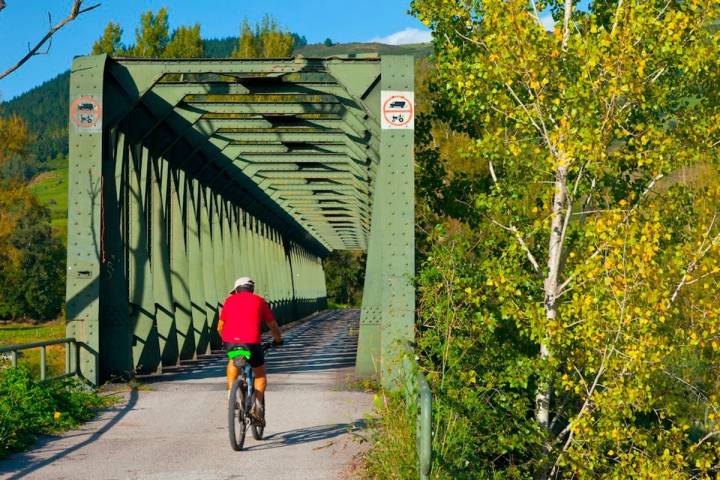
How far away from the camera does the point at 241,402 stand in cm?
955

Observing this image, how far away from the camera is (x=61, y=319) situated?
264 feet

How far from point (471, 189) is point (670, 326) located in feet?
13.8

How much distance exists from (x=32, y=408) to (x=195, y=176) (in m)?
12.9

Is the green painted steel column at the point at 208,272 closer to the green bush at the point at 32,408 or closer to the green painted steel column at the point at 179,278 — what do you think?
the green painted steel column at the point at 179,278

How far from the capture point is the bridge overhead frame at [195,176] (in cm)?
1370

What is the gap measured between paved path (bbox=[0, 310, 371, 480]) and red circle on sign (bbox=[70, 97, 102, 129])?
11.7 ft

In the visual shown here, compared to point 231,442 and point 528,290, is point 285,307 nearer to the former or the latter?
point 528,290

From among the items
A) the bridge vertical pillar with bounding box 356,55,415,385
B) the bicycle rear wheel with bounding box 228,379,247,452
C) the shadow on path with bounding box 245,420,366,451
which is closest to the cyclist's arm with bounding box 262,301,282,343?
the bicycle rear wheel with bounding box 228,379,247,452

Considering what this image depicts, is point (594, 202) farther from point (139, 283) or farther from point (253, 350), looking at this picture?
point (253, 350)

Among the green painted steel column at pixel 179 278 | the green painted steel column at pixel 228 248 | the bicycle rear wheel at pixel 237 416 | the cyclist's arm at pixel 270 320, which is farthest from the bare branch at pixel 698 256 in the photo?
the green painted steel column at pixel 228 248

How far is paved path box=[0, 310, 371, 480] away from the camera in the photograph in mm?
8531

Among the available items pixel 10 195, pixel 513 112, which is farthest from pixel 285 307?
pixel 513 112

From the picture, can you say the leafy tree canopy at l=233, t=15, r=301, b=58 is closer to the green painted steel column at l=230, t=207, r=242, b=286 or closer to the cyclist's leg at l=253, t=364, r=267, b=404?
the green painted steel column at l=230, t=207, r=242, b=286

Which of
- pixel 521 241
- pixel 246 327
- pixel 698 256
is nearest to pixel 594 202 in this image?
pixel 521 241
